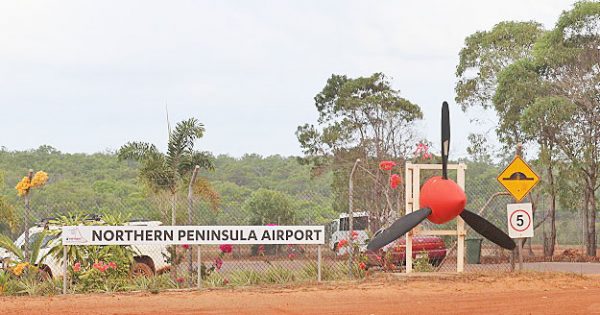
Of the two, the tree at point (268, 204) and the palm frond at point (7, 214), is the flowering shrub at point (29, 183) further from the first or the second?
the tree at point (268, 204)

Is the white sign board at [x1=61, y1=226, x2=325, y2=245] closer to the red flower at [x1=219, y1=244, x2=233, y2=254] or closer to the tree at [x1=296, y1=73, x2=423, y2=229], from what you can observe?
the red flower at [x1=219, y1=244, x2=233, y2=254]

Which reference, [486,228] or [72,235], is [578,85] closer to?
[486,228]

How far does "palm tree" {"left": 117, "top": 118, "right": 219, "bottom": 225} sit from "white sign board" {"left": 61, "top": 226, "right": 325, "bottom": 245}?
246 centimetres

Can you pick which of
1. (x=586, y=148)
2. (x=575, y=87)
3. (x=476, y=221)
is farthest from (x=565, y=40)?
(x=476, y=221)

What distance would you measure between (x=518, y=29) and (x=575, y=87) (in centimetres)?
559

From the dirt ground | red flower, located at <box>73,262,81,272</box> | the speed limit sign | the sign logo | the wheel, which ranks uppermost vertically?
the speed limit sign

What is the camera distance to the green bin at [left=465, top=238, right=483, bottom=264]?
2477cm

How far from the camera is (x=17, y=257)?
16.1 meters

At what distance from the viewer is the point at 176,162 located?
18.5 meters

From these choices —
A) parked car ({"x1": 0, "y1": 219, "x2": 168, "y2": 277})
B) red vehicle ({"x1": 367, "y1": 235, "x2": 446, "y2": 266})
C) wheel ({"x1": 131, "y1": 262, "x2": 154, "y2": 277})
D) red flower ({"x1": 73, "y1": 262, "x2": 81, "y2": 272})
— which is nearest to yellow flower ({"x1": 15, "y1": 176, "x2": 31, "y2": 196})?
parked car ({"x1": 0, "y1": 219, "x2": 168, "y2": 277})

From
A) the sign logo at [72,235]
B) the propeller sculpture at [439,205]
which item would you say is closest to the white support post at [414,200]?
the propeller sculpture at [439,205]

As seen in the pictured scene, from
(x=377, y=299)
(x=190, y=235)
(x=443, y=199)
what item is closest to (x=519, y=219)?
(x=443, y=199)

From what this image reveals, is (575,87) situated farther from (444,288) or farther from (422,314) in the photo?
(422,314)

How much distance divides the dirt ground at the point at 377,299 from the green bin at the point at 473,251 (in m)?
7.93
